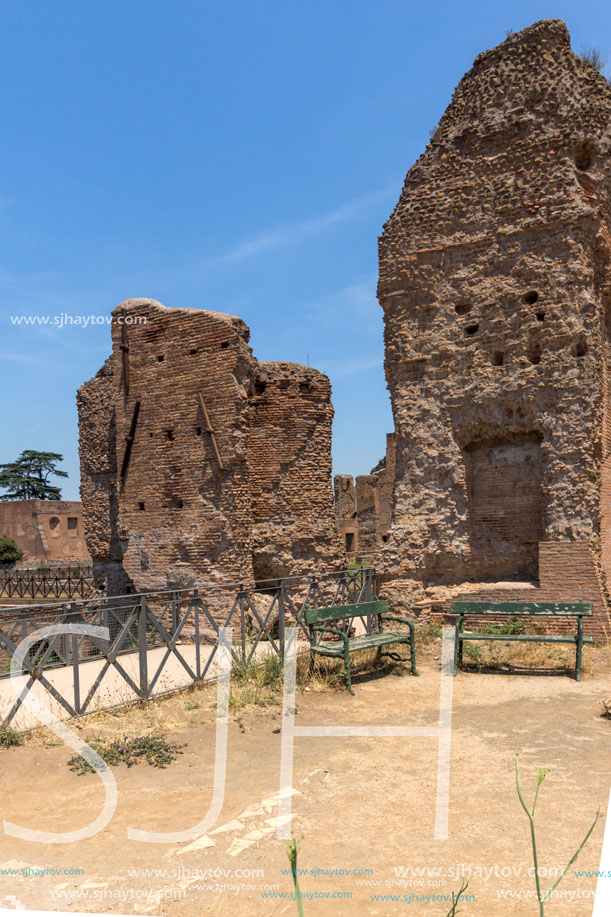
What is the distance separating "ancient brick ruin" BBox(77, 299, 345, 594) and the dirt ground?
16.2 feet

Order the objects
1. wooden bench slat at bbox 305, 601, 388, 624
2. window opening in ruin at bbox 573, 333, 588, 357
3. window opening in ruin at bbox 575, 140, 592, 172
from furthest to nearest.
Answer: window opening in ruin at bbox 575, 140, 592, 172 → window opening in ruin at bbox 573, 333, 588, 357 → wooden bench slat at bbox 305, 601, 388, 624

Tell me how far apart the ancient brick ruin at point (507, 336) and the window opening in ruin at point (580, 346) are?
3cm

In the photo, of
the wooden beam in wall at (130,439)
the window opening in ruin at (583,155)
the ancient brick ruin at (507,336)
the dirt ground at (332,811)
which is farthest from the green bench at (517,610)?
the wooden beam in wall at (130,439)

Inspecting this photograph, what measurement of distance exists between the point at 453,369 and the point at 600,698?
543 centimetres

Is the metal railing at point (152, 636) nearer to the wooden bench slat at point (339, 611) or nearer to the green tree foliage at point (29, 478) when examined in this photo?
the wooden bench slat at point (339, 611)

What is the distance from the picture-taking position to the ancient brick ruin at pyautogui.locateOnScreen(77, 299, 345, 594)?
448 inches

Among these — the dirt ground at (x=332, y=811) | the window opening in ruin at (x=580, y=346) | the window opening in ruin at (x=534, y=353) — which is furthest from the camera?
the window opening in ruin at (x=534, y=353)

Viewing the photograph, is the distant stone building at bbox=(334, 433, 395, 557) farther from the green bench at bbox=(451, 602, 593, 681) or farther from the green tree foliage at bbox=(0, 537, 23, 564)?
the green bench at bbox=(451, 602, 593, 681)

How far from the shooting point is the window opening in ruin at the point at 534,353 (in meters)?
10.1

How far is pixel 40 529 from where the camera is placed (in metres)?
36.3

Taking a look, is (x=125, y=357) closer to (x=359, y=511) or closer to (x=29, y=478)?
(x=359, y=511)

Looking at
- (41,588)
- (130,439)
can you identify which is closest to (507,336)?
(130,439)

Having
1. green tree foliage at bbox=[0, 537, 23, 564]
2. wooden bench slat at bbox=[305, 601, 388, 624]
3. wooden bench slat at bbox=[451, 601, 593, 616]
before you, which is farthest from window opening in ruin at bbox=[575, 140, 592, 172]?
green tree foliage at bbox=[0, 537, 23, 564]

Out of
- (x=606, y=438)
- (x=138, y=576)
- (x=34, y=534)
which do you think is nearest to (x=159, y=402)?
(x=138, y=576)
